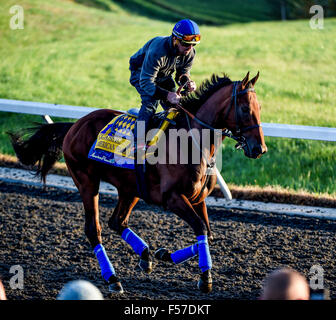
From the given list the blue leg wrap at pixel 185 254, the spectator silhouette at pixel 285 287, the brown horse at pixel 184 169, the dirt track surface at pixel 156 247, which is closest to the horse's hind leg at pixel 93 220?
the brown horse at pixel 184 169

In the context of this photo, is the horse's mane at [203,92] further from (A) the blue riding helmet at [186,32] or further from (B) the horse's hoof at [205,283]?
(B) the horse's hoof at [205,283]

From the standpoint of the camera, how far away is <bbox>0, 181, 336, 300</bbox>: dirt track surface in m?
4.59

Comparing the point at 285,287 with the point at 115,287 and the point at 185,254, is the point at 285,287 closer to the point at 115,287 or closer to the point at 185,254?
the point at 185,254

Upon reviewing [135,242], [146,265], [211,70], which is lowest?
[146,265]

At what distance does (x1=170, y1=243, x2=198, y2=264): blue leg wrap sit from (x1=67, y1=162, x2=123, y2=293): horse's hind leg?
564 millimetres

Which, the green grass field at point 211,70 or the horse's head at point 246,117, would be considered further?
the green grass field at point 211,70

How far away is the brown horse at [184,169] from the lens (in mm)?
4168

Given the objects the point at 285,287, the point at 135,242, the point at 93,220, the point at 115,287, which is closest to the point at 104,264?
the point at 115,287

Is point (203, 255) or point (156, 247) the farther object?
point (156, 247)

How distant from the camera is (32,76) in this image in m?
13.6

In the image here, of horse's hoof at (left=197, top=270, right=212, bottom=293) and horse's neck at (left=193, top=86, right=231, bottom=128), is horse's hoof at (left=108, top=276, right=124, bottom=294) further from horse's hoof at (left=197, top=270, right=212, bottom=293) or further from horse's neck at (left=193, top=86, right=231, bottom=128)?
horse's neck at (left=193, top=86, right=231, bottom=128)

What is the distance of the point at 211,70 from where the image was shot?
46.0 feet

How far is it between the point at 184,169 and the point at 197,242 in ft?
2.06
